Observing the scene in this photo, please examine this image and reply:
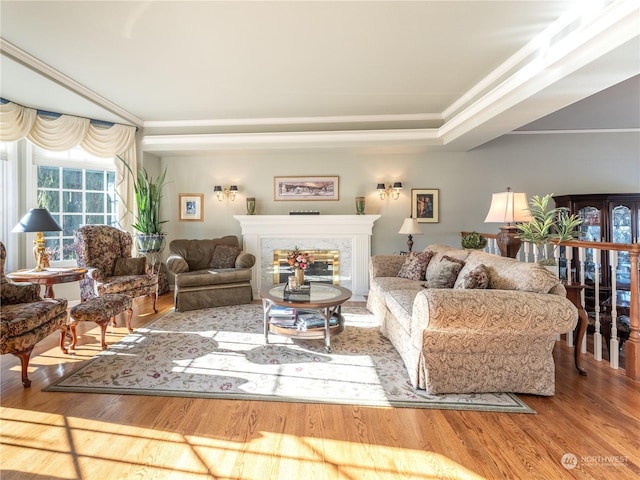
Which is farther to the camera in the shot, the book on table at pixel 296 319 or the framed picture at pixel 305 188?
the framed picture at pixel 305 188

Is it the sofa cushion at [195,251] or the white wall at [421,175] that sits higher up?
the white wall at [421,175]

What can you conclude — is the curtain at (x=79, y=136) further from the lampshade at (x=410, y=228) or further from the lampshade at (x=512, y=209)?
the lampshade at (x=512, y=209)

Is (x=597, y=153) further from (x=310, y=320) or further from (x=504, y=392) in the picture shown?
(x=310, y=320)

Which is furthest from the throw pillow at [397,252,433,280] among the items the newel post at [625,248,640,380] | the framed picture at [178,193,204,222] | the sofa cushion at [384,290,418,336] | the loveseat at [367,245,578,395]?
the framed picture at [178,193,204,222]

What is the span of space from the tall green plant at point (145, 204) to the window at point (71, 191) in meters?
0.37

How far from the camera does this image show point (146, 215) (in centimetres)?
477

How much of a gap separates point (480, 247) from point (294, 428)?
3.42m

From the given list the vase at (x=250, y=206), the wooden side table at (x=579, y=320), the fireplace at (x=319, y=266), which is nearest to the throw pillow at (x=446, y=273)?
the wooden side table at (x=579, y=320)

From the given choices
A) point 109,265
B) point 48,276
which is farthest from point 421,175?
point 48,276

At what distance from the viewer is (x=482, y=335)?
2.03 metres

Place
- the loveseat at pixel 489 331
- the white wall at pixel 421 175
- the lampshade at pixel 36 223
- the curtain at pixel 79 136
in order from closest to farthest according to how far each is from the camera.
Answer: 1. the loveseat at pixel 489 331
2. the lampshade at pixel 36 223
3. the curtain at pixel 79 136
4. the white wall at pixel 421 175

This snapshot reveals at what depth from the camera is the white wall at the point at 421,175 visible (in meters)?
5.18

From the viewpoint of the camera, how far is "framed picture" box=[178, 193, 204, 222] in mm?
5406

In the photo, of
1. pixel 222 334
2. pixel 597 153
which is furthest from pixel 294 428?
pixel 597 153
